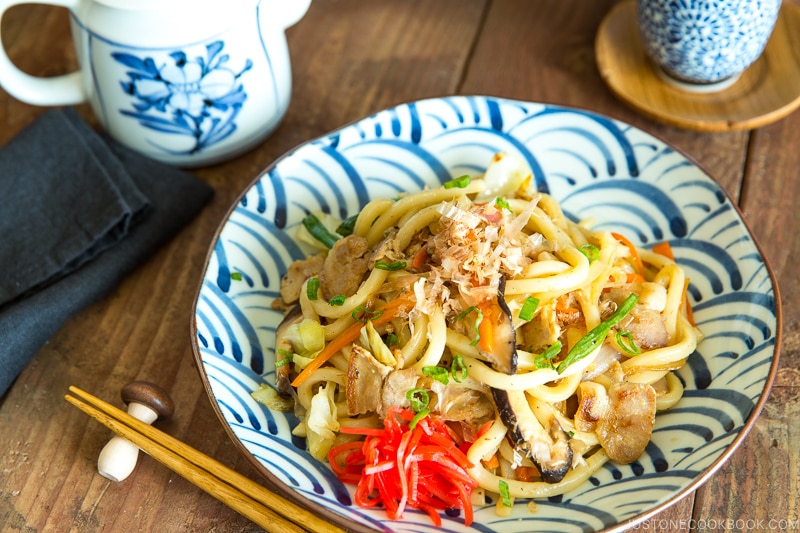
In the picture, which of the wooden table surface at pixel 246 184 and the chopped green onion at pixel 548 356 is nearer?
the chopped green onion at pixel 548 356

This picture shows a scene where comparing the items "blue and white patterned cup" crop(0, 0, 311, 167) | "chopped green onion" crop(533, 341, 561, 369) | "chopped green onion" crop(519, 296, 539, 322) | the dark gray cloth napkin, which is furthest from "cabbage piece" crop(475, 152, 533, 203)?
the dark gray cloth napkin

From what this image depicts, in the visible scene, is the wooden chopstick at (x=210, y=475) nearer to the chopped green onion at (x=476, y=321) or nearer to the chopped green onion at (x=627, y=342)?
the chopped green onion at (x=476, y=321)

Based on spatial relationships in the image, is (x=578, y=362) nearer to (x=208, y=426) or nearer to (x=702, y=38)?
(x=208, y=426)

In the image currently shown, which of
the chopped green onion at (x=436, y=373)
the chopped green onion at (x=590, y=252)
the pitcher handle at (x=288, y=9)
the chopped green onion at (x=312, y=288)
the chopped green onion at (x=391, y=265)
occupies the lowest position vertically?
the chopped green onion at (x=312, y=288)

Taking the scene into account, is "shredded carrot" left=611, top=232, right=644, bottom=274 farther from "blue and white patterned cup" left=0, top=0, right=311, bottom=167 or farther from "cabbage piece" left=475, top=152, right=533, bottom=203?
"blue and white patterned cup" left=0, top=0, right=311, bottom=167

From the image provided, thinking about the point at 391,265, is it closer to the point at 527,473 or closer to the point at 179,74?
the point at 527,473

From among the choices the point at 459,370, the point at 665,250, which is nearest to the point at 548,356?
the point at 459,370

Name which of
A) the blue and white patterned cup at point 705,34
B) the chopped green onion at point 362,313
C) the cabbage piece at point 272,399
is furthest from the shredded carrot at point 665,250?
the cabbage piece at point 272,399
